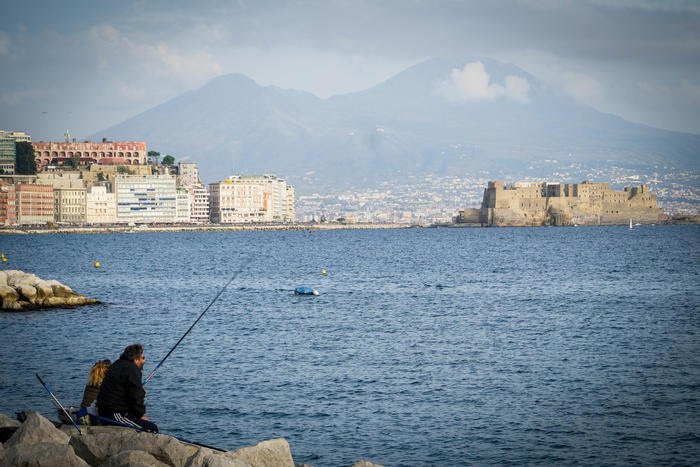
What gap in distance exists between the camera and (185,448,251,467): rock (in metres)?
9.50

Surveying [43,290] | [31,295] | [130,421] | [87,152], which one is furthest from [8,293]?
[87,152]

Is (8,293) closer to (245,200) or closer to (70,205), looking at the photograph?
(70,205)

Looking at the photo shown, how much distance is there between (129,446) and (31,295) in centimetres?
2255

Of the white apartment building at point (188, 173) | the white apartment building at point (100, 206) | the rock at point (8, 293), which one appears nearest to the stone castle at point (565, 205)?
the white apartment building at point (188, 173)

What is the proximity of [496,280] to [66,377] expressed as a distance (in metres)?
29.1

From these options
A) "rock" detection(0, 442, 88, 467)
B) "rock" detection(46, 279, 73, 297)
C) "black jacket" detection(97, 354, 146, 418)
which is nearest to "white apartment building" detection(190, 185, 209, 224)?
"rock" detection(46, 279, 73, 297)

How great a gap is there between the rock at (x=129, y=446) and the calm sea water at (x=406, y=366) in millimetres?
3399

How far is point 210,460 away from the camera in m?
9.61

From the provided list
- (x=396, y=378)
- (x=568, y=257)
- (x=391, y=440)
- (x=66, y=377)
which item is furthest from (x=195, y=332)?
(x=568, y=257)

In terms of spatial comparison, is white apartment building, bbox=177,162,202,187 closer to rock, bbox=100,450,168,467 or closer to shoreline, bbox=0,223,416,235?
shoreline, bbox=0,223,416,235

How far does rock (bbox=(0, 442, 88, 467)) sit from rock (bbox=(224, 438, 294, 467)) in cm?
163

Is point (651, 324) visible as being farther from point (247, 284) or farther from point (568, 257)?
point (568, 257)

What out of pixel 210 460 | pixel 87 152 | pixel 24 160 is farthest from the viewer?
pixel 87 152

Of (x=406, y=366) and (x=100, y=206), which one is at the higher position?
(x=100, y=206)
